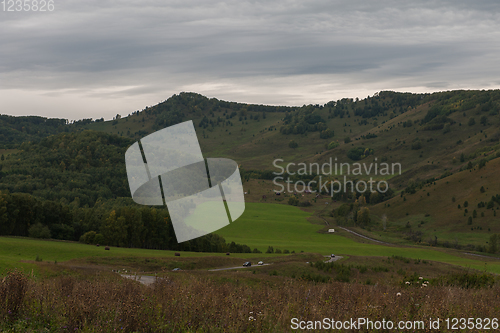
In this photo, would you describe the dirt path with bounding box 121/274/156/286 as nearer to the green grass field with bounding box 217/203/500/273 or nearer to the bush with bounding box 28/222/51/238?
the bush with bounding box 28/222/51/238

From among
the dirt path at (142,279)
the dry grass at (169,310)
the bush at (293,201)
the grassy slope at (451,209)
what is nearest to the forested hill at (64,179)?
the bush at (293,201)

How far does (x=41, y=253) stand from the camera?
159 feet

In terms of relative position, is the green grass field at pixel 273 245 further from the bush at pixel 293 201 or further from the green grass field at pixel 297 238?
the bush at pixel 293 201

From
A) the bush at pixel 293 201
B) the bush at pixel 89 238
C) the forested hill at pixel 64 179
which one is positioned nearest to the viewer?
the bush at pixel 89 238

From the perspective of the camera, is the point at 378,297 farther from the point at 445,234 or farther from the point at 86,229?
the point at 445,234

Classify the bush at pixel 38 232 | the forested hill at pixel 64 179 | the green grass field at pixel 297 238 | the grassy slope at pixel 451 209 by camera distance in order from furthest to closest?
the forested hill at pixel 64 179 < the grassy slope at pixel 451 209 < the green grass field at pixel 297 238 < the bush at pixel 38 232

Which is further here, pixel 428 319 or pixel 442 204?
pixel 442 204

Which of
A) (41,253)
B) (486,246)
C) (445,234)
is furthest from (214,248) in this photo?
(445,234)

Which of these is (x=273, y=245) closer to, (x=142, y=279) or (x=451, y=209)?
(x=142, y=279)

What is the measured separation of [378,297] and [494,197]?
163 metres

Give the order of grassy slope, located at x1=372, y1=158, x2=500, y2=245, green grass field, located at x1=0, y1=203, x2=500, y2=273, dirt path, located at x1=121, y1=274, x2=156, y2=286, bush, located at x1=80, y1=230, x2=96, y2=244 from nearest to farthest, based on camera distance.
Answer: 1. dirt path, located at x1=121, y1=274, x2=156, y2=286
2. green grass field, located at x1=0, y1=203, x2=500, y2=273
3. bush, located at x1=80, y1=230, x2=96, y2=244
4. grassy slope, located at x1=372, y1=158, x2=500, y2=245

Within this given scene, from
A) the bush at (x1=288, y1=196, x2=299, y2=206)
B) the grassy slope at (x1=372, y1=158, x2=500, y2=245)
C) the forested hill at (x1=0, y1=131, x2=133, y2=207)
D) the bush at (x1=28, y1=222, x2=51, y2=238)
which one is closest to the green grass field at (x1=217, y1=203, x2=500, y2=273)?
the bush at (x1=288, y1=196, x2=299, y2=206)

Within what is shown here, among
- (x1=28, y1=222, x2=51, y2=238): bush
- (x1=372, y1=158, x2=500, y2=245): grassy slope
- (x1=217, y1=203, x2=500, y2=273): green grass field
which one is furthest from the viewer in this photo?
(x1=372, y1=158, x2=500, y2=245): grassy slope

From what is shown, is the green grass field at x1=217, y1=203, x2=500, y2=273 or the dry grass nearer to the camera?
the dry grass
